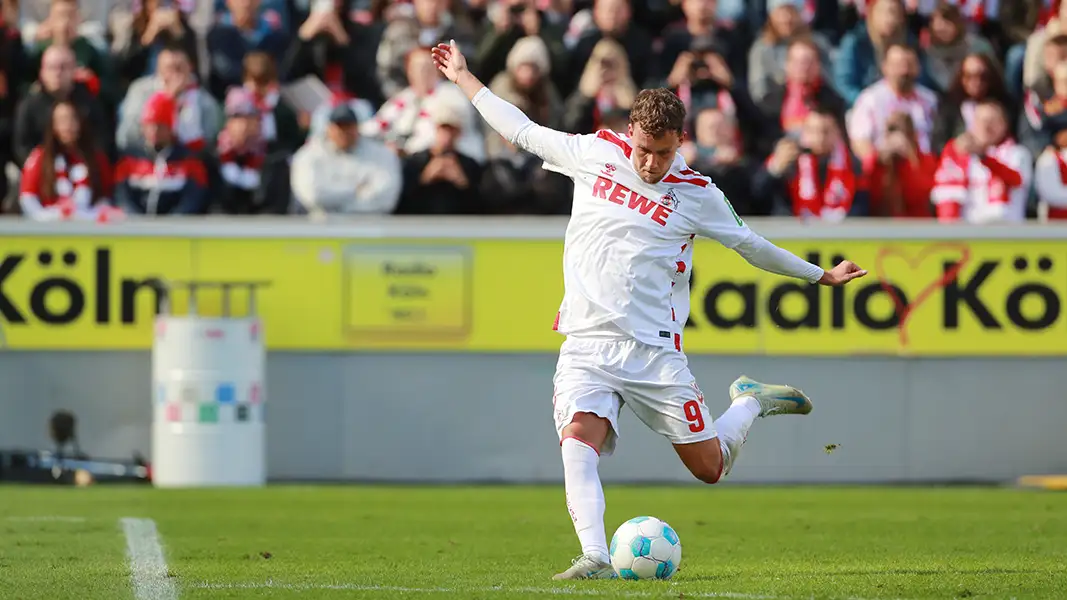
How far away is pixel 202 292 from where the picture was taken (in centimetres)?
1548

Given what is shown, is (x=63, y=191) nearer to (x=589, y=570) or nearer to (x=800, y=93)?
(x=800, y=93)

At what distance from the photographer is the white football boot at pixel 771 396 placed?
30.2 ft

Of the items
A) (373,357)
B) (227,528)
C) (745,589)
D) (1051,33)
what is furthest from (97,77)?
(745,589)

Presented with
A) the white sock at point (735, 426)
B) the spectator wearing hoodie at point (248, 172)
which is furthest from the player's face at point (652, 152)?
the spectator wearing hoodie at point (248, 172)

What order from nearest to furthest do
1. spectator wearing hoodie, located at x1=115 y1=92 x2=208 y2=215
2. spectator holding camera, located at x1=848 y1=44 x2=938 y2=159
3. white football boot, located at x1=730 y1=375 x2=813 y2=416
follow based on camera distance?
white football boot, located at x1=730 y1=375 x2=813 y2=416, spectator wearing hoodie, located at x1=115 y1=92 x2=208 y2=215, spectator holding camera, located at x1=848 y1=44 x2=938 y2=159

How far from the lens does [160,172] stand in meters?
16.0

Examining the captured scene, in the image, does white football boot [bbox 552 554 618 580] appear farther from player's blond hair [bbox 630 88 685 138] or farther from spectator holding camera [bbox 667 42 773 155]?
spectator holding camera [bbox 667 42 773 155]

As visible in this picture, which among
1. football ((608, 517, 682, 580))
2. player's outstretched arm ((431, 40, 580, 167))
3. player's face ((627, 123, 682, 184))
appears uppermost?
player's outstretched arm ((431, 40, 580, 167))

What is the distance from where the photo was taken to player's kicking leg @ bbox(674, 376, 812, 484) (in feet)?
27.3

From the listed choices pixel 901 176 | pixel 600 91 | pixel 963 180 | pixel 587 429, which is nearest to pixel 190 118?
pixel 600 91

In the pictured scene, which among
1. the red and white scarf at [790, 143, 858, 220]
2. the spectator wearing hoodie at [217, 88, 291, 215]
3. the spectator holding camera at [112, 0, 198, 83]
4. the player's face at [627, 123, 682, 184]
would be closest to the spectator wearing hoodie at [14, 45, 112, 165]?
the spectator holding camera at [112, 0, 198, 83]

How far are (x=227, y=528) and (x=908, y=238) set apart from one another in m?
7.14

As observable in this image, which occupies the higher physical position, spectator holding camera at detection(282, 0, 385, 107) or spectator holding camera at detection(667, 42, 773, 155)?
spectator holding camera at detection(282, 0, 385, 107)

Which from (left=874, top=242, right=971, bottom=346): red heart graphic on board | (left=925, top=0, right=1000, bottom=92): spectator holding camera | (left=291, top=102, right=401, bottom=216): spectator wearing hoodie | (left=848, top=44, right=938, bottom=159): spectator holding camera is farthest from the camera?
(left=925, top=0, right=1000, bottom=92): spectator holding camera
